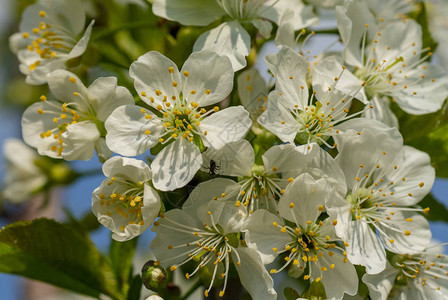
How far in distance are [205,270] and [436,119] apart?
0.84m

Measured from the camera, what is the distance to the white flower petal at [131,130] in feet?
4.51

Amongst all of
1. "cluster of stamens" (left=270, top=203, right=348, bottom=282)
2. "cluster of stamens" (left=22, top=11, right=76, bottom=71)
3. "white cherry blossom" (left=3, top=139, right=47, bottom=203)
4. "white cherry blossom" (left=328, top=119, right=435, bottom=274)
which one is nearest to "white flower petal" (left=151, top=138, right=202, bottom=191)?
"cluster of stamens" (left=270, top=203, right=348, bottom=282)

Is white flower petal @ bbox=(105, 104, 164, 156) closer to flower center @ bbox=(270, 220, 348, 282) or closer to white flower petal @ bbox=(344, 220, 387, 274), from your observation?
flower center @ bbox=(270, 220, 348, 282)

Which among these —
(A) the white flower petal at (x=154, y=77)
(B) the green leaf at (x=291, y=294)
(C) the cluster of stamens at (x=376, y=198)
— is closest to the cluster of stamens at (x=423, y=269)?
(C) the cluster of stamens at (x=376, y=198)

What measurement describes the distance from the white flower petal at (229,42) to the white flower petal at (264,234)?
398 mm

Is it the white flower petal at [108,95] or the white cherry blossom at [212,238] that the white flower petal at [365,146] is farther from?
the white flower petal at [108,95]

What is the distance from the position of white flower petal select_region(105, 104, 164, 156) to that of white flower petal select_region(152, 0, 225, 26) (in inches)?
13.2

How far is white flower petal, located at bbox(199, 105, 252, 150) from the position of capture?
1.34 metres

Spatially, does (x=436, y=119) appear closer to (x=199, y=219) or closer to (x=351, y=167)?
(x=351, y=167)

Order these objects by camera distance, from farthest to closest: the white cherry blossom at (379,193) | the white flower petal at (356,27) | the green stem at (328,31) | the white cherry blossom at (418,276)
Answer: the green stem at (328,31) → the white flower petal at (356,27) → the white cherry blossom at (418,276) → the white cherry blossom at (379,193)

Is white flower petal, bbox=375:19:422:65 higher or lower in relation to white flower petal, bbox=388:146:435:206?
higher

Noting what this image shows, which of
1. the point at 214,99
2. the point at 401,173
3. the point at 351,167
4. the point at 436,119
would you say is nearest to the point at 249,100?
the point at 214,99

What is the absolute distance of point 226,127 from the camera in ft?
4.48

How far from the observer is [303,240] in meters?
1.43
